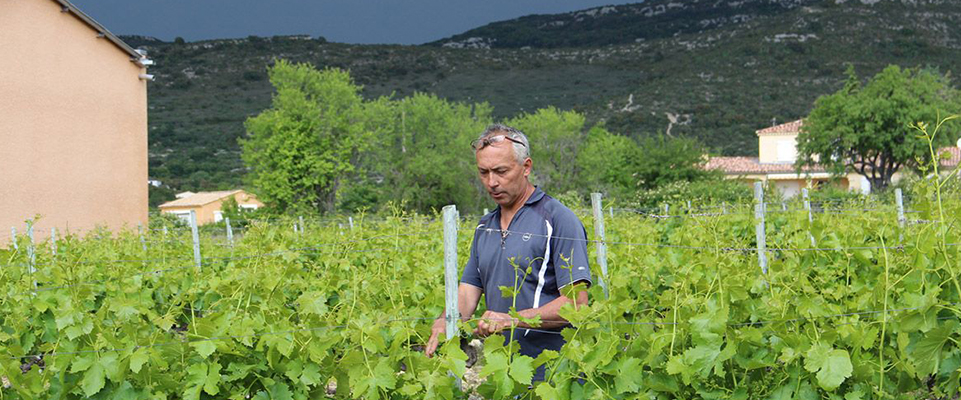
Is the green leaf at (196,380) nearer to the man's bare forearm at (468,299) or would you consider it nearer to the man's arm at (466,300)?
the man's arm at (466,300)

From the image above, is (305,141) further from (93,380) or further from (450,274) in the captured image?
(450,274)

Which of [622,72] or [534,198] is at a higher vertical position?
[622,72]

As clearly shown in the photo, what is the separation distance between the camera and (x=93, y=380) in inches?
116

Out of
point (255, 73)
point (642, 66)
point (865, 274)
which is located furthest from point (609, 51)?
point (865, 274)

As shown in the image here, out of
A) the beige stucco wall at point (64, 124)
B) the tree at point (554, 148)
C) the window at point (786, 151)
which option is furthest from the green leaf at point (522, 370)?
the window at point (786, 151)

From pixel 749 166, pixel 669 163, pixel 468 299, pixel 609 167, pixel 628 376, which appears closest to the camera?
pixel 628 376

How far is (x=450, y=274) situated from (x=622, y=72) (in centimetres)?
8146

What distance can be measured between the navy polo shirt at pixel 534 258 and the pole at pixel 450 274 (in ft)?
0.33

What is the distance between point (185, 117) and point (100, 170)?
56.7m

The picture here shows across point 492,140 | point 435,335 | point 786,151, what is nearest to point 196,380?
point 435,335

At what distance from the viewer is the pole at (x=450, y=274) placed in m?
2.92

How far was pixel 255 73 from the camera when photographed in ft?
286

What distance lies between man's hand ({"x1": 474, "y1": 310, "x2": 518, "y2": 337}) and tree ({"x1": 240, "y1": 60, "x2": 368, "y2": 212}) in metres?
40.3

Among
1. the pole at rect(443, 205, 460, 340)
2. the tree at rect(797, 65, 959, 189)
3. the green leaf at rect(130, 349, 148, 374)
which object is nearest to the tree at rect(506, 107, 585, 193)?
the tree at rect(797, 65, 959, 189)
